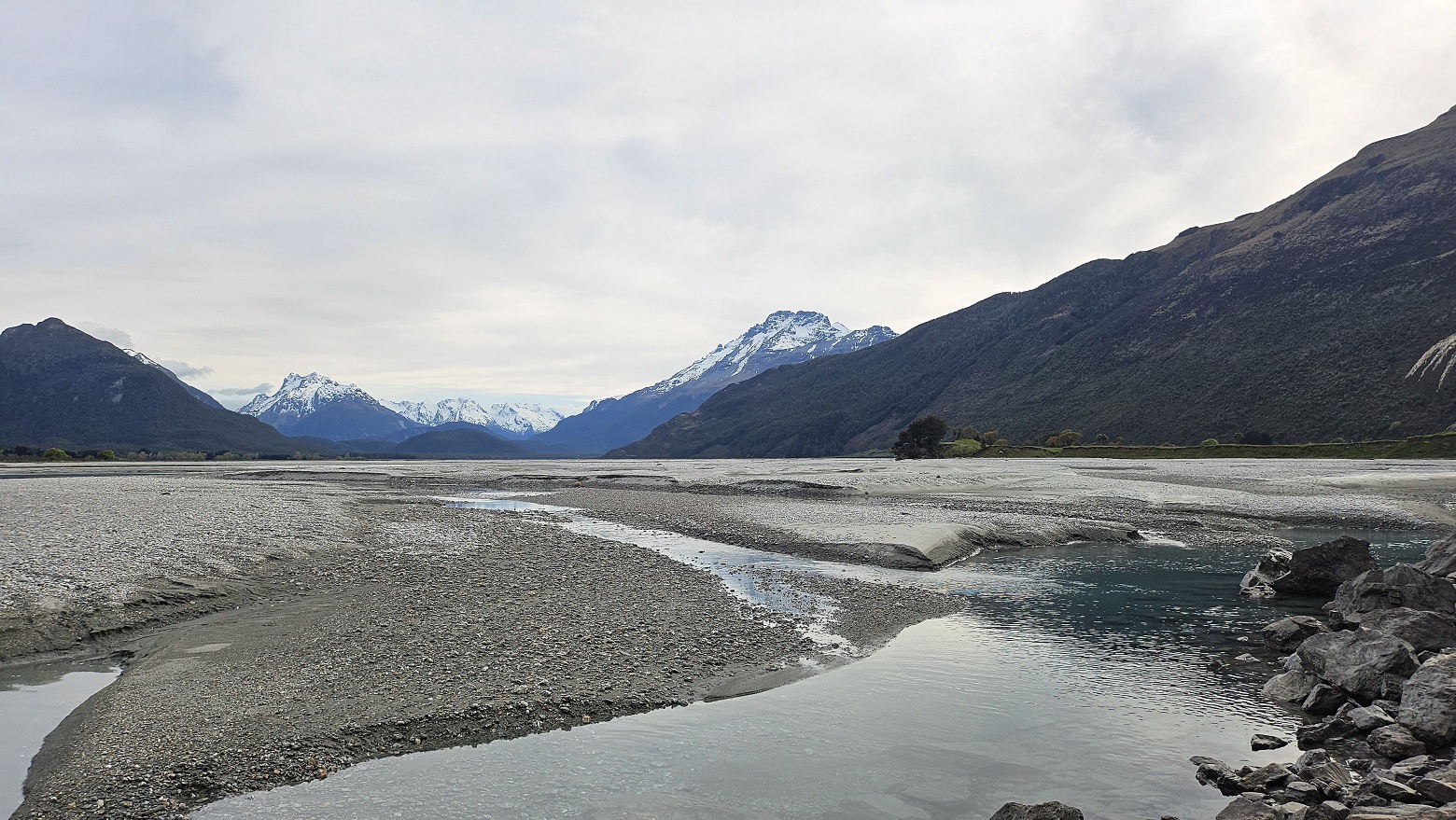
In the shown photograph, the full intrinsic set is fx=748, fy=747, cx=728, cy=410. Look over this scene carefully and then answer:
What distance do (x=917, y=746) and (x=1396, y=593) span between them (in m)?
14.8

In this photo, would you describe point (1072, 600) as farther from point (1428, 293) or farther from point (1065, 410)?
point (1065, 410)

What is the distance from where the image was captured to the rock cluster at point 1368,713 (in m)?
9.32

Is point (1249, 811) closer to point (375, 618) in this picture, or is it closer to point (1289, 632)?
point (1289, 632)

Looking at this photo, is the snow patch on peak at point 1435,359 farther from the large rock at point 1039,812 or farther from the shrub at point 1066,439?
the shrub at point 1066,439

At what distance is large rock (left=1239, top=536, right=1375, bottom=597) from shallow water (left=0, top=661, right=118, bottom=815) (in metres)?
29.8

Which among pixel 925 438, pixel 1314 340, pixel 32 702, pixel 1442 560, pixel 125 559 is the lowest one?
pixel 32 702

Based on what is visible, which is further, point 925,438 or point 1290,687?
point 925,438

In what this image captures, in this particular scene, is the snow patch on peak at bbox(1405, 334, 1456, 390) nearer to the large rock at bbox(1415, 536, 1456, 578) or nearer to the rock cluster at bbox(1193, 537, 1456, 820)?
the large rock at bbox(1415, 536, 1456, 578)

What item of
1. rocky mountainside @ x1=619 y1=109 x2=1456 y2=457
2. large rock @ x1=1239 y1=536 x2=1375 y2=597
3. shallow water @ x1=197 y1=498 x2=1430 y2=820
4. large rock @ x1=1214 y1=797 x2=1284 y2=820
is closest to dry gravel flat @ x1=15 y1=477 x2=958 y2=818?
shallow water @ x1=197 y1=498 x2=1430 y2=820

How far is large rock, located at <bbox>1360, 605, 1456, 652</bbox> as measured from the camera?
15.0 metres

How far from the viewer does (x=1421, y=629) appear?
15.2 m

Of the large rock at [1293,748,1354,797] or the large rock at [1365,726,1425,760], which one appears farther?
the large rock at [1365,726,1425,760]

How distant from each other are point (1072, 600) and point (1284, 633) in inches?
243

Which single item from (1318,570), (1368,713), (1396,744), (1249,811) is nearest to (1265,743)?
(1396,744)
